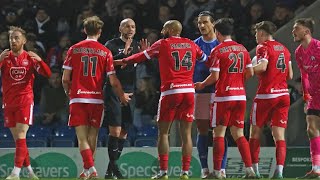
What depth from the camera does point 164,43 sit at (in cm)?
1368

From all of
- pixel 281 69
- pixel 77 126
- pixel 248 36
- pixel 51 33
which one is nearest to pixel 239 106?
pixel 281 69

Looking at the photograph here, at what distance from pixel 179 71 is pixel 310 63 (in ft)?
6.32

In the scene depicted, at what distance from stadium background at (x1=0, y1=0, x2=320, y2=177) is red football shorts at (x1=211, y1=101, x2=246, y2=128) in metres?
3.28

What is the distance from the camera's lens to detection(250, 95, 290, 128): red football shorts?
562 inches

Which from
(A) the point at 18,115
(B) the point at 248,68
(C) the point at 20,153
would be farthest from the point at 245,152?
(A) the point at 18,115

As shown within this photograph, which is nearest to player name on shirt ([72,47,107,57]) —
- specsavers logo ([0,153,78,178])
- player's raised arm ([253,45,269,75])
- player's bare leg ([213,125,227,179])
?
player's bare leg ([213,125,227,179])

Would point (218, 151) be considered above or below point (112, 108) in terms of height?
below

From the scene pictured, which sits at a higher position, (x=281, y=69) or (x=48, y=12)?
(x=48, y=12)

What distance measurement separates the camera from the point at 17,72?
Answer: 1432 cm

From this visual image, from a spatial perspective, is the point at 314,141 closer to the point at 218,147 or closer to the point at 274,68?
the point at 274,68

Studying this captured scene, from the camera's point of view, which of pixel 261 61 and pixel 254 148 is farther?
pixel 254 148

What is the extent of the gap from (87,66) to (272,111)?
273 cm

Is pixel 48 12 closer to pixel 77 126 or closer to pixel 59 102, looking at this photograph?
pixel 59 102

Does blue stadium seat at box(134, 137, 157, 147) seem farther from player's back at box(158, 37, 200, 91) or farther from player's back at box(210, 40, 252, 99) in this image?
player's back at box(158, 37, 200, 91)
